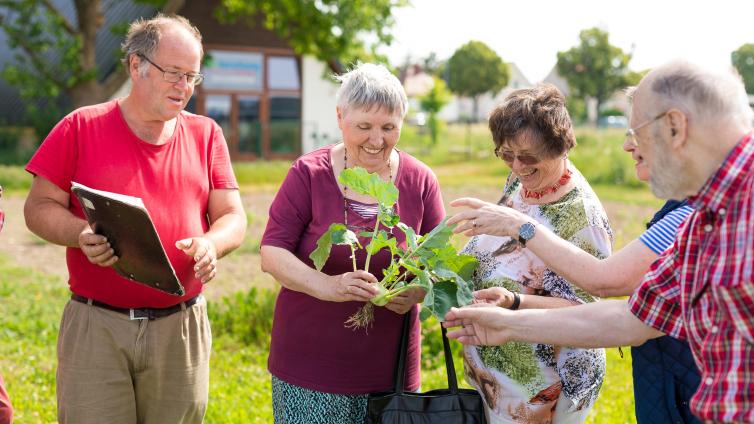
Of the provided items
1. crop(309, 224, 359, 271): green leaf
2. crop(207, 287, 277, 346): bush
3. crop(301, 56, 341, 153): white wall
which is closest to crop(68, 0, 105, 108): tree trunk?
crop(301, 56, 341, 153): white wall

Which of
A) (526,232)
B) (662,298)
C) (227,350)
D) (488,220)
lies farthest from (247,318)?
(662,298)

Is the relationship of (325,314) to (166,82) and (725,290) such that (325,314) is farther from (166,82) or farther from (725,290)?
(725,290)

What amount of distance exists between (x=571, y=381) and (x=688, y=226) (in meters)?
1.02

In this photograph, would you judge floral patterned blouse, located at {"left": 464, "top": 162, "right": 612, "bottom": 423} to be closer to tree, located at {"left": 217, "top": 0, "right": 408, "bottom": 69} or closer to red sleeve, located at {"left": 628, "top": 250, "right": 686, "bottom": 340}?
red sleeve, located at {"left": 628, "top": 250, "right": 686, "bottom": 340}

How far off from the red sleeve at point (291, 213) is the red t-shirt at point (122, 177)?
1.37ft

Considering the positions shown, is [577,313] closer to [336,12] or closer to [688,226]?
[688,226]

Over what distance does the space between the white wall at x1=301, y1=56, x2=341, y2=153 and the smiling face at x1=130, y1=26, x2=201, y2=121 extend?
21.6m

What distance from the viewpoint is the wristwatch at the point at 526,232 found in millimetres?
2717

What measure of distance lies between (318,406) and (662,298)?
1.47 metres

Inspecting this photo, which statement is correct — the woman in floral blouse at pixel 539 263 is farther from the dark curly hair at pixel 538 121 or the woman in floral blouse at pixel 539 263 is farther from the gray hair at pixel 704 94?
the gray hair at pixel 704 94

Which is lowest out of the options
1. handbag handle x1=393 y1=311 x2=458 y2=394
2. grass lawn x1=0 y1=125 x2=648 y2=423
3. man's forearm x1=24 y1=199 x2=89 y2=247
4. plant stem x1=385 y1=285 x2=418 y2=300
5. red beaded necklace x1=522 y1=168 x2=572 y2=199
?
grass lawn x1=0 y1=125 x2=648 y2=423

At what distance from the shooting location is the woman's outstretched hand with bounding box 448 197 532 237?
109 inches

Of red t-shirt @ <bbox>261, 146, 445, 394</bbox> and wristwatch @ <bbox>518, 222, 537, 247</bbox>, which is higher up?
wristwatch @ <bbox>518, 222, 537, 247</bbox>

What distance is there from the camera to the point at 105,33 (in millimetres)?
24062
